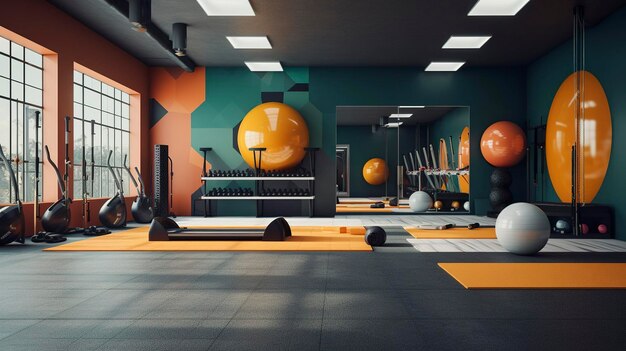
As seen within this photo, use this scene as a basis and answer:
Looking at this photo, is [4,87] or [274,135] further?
[274,135]

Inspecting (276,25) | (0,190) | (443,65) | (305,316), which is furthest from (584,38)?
(0,190)

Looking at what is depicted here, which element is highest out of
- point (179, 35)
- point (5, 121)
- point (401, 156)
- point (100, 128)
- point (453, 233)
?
point (179, 35)

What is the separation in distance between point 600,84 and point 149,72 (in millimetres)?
8400

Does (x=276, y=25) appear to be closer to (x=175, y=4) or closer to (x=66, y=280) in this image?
(x=175, y=4)

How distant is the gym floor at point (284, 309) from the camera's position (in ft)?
7.97

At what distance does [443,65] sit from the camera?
1001cm

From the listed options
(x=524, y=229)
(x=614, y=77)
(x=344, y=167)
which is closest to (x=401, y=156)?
(x=344, y=167)

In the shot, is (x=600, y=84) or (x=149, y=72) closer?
(x=600, y=84)

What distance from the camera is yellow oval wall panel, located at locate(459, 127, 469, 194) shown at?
10516 millimetres

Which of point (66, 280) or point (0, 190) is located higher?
point (0, 190)

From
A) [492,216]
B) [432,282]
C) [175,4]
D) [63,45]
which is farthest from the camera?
[492,216]

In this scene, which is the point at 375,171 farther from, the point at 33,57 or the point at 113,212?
the point at 33,57

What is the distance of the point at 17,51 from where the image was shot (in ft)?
22.3

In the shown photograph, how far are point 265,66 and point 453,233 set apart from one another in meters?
Answer: 5.27
